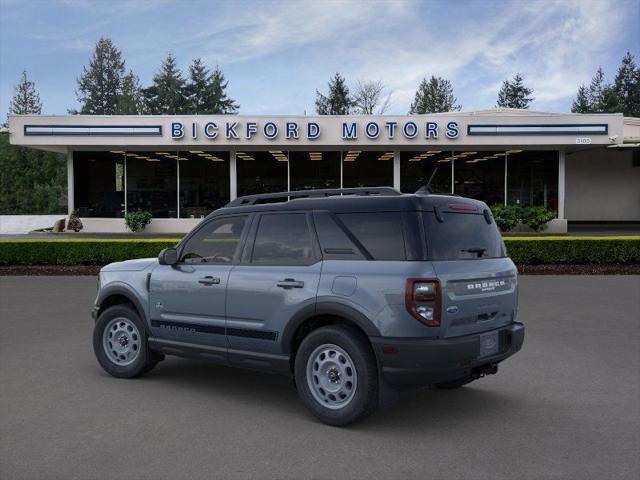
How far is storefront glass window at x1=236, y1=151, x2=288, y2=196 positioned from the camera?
2872 centimetres

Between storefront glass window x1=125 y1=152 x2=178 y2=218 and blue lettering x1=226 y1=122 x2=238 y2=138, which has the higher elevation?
blue lettering x1=226 y1=122 x2=238 y2=138

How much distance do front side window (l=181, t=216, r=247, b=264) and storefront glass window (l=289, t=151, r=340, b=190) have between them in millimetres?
22731

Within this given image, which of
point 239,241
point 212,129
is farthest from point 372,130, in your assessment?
point 239,241

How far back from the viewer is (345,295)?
489 centimetres

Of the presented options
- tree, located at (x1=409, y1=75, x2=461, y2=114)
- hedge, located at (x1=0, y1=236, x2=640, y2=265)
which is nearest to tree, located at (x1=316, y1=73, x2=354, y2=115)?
tree, located at (x1=409, y1=75, x2=461, y2=114)

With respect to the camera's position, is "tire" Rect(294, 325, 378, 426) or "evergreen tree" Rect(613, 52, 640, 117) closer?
"tire" Rect(294, 325, 378, 426)

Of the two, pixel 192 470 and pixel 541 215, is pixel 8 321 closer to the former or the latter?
pixel 192 470

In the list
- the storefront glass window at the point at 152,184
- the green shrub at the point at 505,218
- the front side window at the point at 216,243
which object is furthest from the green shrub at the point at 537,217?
the front side window at the point at 216,243

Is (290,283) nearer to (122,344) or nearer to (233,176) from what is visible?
(122,344)

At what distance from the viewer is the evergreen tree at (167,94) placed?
7531 cm

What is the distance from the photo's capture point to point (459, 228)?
507cm

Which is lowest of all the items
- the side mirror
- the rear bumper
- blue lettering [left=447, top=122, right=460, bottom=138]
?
the rear bumper

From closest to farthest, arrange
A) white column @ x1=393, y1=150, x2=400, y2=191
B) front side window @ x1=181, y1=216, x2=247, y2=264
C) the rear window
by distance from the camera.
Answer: the rear window, front side window @ x1=181, y1=216, x2=247, y2=264, white column @ x1=393, y1=150, x2=400, y2=191

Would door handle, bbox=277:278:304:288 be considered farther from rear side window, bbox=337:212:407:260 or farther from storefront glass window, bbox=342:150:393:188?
storefront glass window, bbox=342:150:393:188
